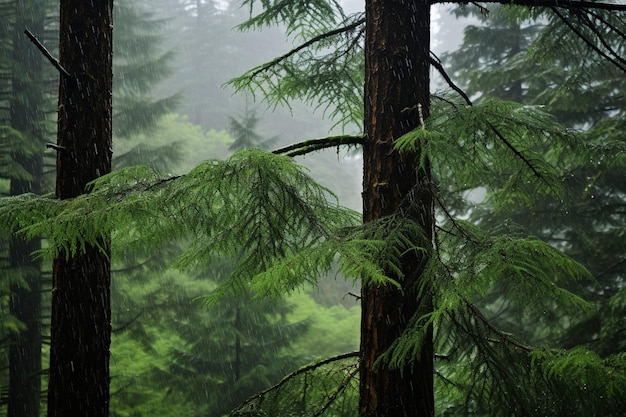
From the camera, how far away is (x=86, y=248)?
336cm

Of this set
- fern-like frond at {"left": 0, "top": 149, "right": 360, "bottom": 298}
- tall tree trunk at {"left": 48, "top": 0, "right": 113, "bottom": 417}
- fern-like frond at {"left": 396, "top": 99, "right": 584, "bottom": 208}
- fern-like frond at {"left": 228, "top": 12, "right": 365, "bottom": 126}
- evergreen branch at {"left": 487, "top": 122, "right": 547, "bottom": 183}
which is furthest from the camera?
fern-like frond at {"left": 228, "top": 12, "right": 365, "bottom": 126}

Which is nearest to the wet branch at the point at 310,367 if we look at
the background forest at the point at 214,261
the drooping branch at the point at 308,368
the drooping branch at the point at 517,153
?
the drooping branch at the point at 308,368

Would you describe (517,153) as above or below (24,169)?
below

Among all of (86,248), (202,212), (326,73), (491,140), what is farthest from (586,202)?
(86,248)

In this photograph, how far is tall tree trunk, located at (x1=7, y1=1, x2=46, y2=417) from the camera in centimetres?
948

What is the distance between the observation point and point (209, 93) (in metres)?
34.2

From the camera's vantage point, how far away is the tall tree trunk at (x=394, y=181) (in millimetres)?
2568

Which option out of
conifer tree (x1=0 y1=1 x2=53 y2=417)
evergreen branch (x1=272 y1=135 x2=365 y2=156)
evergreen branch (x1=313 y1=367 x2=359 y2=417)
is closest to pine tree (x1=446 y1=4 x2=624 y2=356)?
evergreen branch (x1=272 y1=135 x2=365 y2=156)

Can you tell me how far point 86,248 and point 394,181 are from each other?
2.15 m

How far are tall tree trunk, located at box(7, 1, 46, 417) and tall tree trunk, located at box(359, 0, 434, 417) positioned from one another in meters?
8.51

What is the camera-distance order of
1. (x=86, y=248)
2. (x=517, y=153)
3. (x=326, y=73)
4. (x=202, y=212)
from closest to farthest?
(x=202, y=212) < (x=517, y=153) < (x=86, y=248) < (x=326, y=73)

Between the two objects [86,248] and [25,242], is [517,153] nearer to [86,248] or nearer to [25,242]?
[86,248]

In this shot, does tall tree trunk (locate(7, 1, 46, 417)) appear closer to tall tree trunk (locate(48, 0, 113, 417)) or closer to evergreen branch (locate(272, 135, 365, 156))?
tall tree trunk (locate(48, 0, 113, 417))

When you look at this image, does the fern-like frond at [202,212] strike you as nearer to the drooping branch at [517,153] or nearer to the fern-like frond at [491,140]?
the fern-like frond at [491,140]
